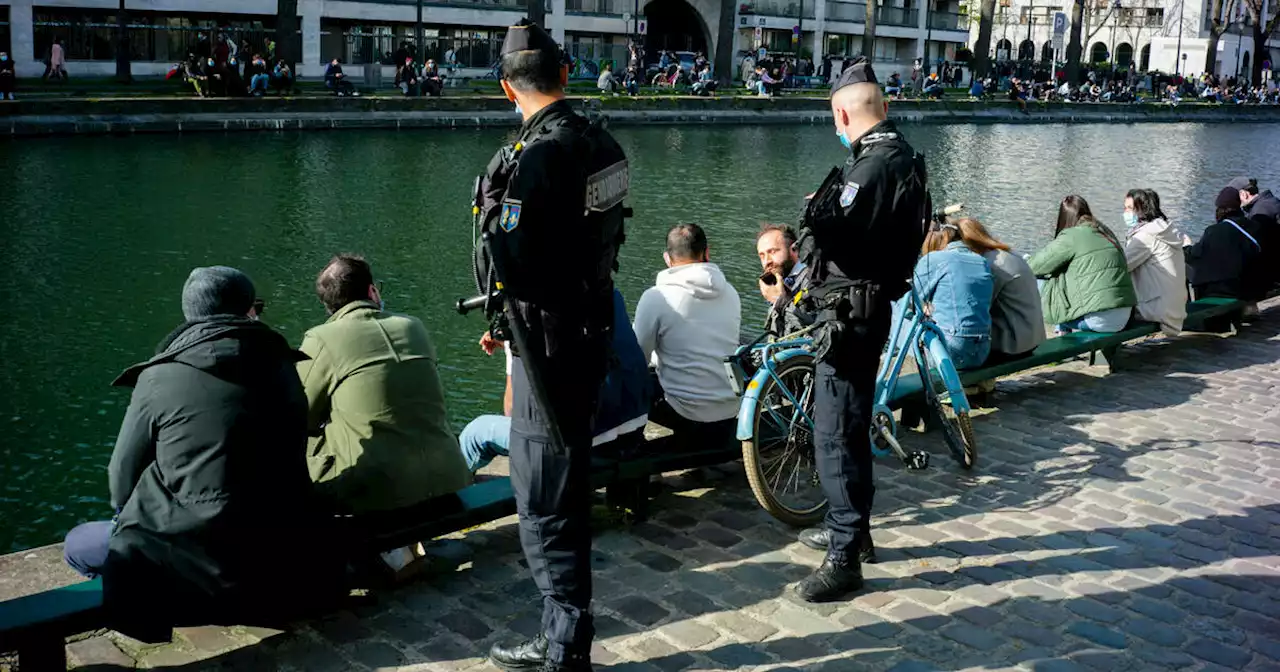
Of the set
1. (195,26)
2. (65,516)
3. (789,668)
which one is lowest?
(65,516)

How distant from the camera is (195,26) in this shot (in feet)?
163

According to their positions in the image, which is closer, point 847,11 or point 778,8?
point 778,8

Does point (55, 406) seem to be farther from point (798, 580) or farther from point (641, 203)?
point (641, 203)

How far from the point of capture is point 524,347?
→ 4.21m

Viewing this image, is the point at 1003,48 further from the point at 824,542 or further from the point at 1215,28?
the point at 824,542

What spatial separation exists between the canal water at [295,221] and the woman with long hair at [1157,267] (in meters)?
4.69

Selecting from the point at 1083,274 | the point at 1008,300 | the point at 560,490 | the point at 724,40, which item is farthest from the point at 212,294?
the point at 724,40

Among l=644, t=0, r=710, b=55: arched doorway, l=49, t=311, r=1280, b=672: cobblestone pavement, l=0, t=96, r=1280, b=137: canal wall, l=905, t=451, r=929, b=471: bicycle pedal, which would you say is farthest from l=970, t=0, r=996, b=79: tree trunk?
l=905, t=451, r=929, b=471: bicycle pedal

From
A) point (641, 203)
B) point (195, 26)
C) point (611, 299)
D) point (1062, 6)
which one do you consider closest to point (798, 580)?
point (611, 299)

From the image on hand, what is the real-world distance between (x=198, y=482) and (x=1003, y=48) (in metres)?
105

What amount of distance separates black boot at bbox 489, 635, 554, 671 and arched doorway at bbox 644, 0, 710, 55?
2669 inches

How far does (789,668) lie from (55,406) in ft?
23.8

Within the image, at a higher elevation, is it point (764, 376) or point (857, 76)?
point (857, 76)

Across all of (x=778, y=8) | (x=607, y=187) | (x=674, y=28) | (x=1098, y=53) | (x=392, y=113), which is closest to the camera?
(x=607, y=187)
